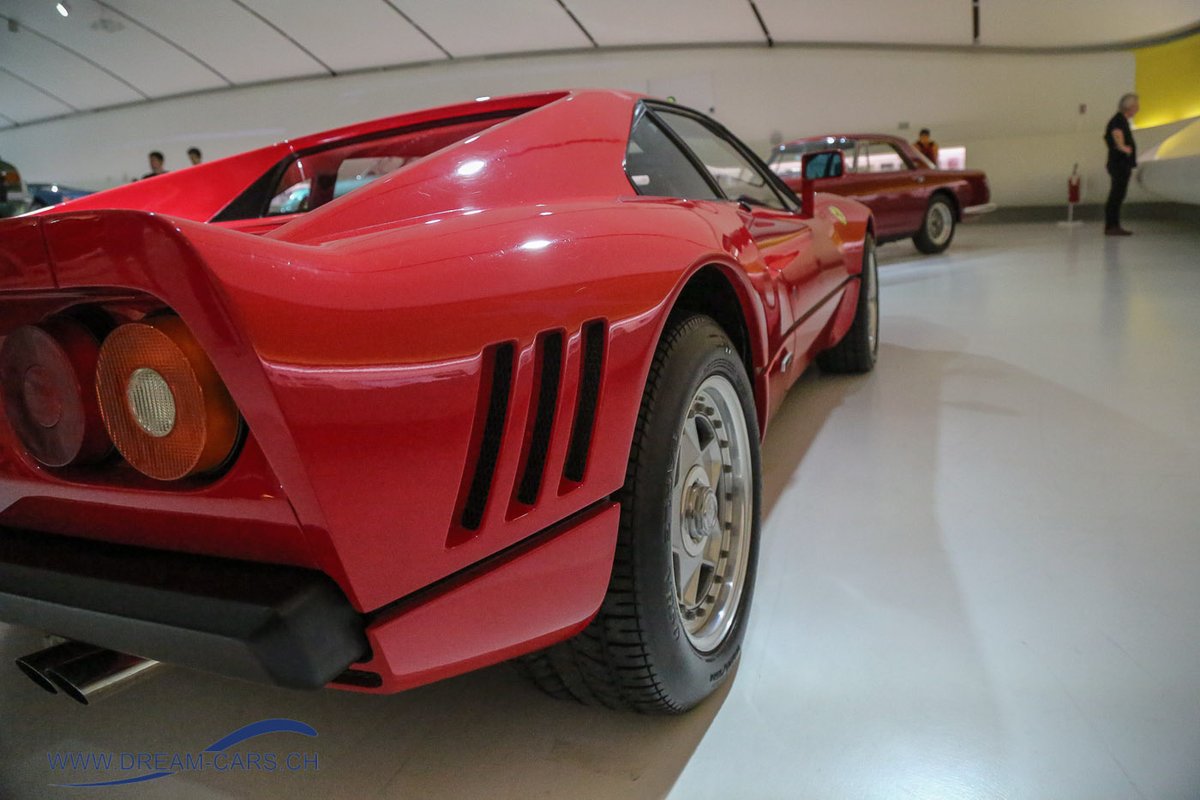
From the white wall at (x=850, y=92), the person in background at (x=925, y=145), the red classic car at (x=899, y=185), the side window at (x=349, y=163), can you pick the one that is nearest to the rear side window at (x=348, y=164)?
the side window at (x=349, y=163)

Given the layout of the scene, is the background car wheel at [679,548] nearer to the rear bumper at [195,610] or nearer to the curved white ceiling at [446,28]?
the rear bumper at [195,610]

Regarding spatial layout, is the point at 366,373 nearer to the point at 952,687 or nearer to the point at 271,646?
the point at 271,646

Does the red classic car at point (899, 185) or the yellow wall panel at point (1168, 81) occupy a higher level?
the yellow wall panel at point (1168, 81)

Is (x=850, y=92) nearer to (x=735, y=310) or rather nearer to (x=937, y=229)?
(x=937, y=229)

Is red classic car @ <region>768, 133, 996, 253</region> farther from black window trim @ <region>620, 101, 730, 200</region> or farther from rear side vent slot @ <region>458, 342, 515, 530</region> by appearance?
rear side vent slot @ <region>458, 342, 515, 530</region>

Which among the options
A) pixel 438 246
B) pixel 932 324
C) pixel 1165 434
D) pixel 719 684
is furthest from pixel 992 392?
pixel 438 246

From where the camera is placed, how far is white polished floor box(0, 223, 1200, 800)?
3.81ft

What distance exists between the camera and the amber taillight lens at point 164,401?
0.78 metres

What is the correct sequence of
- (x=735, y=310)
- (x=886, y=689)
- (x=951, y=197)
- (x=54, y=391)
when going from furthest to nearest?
(x=951, y=197) → (x=735, y=310) → (x=886, y=689) → (x=54, y=391)

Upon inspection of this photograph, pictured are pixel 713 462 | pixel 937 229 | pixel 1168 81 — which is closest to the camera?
pixel 713 462

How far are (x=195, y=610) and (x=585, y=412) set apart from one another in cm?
51

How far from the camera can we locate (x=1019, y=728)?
1.21 m

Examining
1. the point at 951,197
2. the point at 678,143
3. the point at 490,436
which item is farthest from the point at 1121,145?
the point at 490,436

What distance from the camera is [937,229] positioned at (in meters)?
8.12
